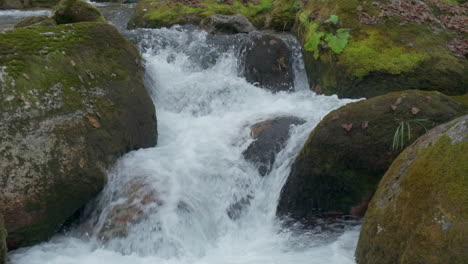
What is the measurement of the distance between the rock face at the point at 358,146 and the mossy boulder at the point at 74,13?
22.7 feet

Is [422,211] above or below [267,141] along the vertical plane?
above

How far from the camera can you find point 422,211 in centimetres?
373

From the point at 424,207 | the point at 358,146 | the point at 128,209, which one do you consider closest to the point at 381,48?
the point at 358,146

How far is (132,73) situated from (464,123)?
5.15 metres

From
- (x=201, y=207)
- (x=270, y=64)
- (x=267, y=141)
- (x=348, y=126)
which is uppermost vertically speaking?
(x=348, y=126)

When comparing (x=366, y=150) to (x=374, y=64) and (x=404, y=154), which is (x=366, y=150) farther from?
(x=374, y=64)

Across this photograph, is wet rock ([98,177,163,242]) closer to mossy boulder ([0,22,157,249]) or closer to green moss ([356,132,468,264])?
mossy boulder ([0,22,157,249])

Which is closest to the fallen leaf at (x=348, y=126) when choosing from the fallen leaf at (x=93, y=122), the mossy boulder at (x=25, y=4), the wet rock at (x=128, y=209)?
the wet rock at (x=128, y=209)

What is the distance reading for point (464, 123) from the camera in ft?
13.5

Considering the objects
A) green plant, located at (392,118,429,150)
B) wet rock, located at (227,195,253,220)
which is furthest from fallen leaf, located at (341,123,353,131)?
wet rock, located at (227,195,253,220)

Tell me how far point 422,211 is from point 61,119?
4571mm

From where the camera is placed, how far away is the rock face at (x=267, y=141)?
6.91 metres

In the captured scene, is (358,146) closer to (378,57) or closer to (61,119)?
(378,57)

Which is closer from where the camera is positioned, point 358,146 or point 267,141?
point 358,146
